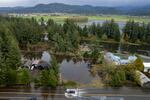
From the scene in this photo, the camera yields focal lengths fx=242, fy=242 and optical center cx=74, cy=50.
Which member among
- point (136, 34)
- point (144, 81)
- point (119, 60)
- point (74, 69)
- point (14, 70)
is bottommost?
point (74, 69)

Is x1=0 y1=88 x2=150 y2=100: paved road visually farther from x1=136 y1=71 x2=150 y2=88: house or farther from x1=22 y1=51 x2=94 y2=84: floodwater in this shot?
x1=22 y1=51 x2=94 y2=84: floodwater

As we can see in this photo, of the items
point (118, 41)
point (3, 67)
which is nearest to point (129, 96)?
point (3, 67)

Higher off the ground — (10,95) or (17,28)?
(17,28)

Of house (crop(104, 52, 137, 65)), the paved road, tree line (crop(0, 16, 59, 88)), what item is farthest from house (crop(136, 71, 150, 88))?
tree line (crop(0, 16, 59, 88))

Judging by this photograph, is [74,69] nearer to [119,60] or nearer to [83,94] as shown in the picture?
[119,60]

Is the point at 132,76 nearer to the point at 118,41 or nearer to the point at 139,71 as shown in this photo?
the point at 139,71

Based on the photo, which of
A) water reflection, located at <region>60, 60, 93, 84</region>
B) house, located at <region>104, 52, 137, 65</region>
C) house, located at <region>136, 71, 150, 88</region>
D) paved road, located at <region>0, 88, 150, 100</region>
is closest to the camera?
paved road, located at <region>0, 88, 150, 100</region>

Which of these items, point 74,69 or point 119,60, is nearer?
point 74,69

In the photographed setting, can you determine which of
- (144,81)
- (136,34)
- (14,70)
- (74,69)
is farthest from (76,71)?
(136,34)
